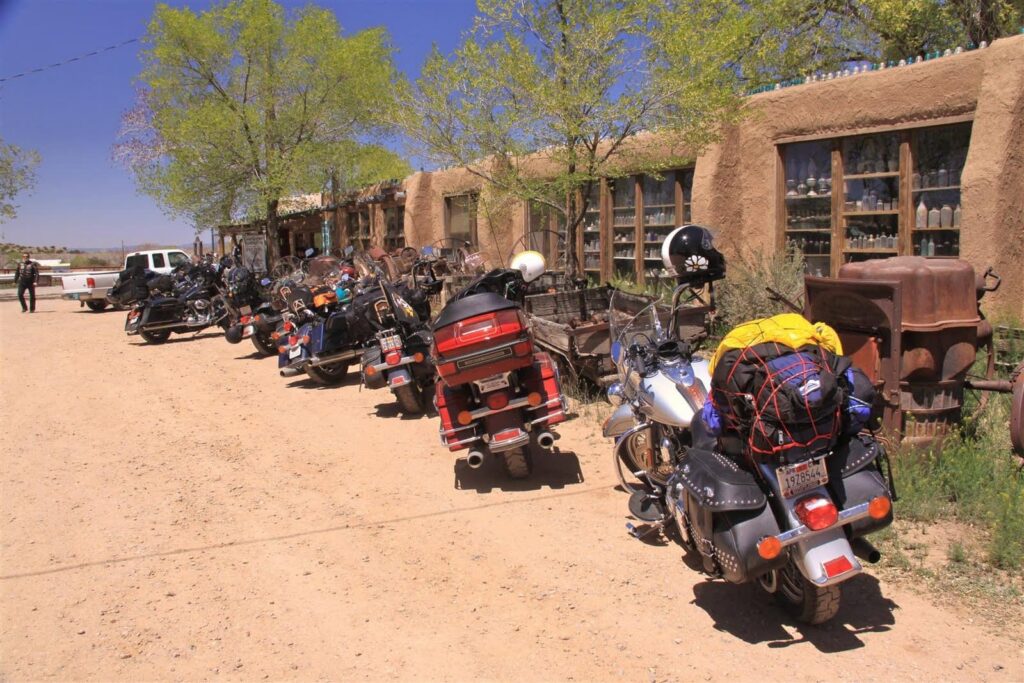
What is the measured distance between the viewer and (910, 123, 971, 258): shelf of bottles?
10.1 meters

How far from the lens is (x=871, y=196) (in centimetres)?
1115

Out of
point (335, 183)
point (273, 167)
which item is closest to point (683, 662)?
point (273, 167)

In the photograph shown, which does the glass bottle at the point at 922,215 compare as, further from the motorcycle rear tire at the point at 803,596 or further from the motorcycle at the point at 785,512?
the motorcycle rear tire at the point at 803,596

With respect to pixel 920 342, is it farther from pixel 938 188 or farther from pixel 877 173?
pixel 877 173

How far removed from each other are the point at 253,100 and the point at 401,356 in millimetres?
18515

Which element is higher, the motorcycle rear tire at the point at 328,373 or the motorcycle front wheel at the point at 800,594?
the motorcycle rear tire at the point at 328,373

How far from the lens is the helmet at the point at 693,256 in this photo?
5301 mm

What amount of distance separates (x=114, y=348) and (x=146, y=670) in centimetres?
1278

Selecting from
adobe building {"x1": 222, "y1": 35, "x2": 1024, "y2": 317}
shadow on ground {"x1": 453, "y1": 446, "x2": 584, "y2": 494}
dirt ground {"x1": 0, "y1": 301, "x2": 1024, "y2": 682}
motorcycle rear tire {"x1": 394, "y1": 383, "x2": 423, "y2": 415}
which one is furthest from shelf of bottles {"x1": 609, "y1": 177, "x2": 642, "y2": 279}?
shadow on ground {"x1": 453, "y1": 446, "x2": 584, "y2": 494}

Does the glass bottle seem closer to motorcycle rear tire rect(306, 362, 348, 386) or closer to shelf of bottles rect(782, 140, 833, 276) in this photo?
shelf of bottles rect(782, 140, 833, 276)

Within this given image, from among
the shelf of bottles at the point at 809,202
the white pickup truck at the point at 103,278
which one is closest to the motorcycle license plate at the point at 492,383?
the shelf of bottles at the point at 809,202

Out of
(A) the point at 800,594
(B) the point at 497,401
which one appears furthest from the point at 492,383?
(A) the point at 800,594

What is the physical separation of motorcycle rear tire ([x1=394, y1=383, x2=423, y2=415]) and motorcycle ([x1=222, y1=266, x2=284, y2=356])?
16.8ft

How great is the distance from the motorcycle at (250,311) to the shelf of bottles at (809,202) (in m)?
7.98
